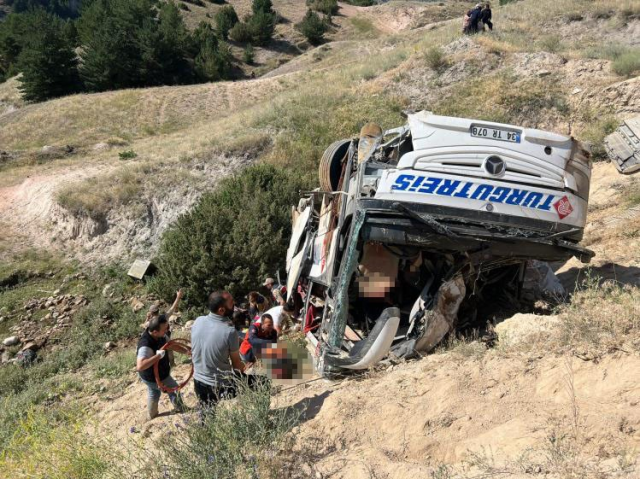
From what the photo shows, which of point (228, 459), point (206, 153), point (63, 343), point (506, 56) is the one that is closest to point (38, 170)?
point (206, 153)

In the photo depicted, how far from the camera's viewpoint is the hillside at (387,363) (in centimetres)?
321

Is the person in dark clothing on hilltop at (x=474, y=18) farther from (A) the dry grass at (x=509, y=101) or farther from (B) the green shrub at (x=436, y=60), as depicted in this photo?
(A) the dry grass at (x=509, y=101)

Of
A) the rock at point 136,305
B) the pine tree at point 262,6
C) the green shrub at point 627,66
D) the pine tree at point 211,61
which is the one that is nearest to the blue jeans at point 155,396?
the rock at point 136,305

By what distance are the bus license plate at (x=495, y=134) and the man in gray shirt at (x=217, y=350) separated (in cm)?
267

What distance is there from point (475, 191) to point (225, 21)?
52.8 metres

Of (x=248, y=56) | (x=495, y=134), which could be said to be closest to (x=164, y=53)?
(x=248, y=56)

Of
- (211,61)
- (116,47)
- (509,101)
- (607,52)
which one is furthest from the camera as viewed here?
(211,61)

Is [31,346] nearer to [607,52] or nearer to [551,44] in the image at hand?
[607,52]

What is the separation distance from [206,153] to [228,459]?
42.6 feet

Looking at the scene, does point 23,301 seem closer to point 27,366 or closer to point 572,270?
point 27,366

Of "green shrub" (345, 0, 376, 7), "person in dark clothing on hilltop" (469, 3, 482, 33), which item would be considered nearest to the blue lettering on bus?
"person in dark clothing on hilltop" (469, 3, 482, 33)

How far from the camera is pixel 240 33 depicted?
165 feet

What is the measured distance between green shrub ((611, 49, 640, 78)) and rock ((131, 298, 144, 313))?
43.5ft

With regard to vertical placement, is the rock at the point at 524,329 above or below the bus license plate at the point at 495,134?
below
